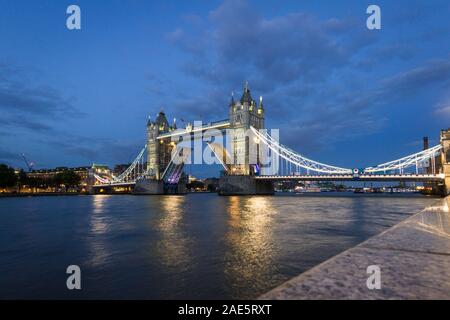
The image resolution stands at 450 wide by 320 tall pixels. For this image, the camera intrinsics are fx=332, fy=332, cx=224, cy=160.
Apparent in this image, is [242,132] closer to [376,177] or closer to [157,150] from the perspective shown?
[376,177]

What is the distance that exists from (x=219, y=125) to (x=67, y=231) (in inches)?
2961

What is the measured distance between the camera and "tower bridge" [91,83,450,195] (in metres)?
74.2

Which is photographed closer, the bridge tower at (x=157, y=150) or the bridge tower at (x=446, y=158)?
the bridge tower at (x=446, y=158)

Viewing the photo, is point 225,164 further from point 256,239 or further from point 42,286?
point 42,286

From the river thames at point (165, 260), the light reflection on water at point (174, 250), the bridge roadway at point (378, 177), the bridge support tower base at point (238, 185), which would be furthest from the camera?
the bridge support tower base at point (238, 185)

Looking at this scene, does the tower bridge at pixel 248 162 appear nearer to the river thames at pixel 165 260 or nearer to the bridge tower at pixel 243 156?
the bridge tower at pixel 243 156

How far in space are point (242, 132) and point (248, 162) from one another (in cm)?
869

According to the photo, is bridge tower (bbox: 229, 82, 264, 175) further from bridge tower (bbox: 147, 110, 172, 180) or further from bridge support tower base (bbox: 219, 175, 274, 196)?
bridge tower (bbox: 147, 110, 172, 180)

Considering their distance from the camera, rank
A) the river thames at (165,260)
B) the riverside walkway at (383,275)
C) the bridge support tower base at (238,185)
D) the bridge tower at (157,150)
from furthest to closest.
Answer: the bridge tower at (157,150), the bridge support tower base at (238,185), the river thames at (165,260), the riverside walkway at (383,275)

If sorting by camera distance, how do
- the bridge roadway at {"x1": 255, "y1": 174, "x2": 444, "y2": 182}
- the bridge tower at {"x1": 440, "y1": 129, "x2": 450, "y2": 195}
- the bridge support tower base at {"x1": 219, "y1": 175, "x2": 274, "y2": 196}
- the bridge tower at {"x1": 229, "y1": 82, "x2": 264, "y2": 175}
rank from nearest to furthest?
1. the bridge tower at {"x1": 440, "y1": 129, "x2": 450, "y2": 195}
2. the bridge roadway at {"x1": 255, "y1": 174, "x2": 444, "y2": 182}
3. the bridge support tower base at {"x1": 219, "y1": 175, "x2": 274, "y2": 196}
4. the bridge tower at {"x1": 229, "y1": 82, "x2": 264, "y2": 175}

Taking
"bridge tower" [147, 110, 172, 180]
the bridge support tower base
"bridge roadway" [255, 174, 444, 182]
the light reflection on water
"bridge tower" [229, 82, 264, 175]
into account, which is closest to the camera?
the light reflection on water

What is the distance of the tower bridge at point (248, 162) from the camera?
7425cm

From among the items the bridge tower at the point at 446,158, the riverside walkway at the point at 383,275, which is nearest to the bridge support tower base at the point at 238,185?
the bridge tower at the point at 446,158

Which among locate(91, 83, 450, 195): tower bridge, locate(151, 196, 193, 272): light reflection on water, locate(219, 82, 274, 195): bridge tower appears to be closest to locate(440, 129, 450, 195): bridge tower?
locate(91, 83, 450, 195): tower bridge
